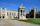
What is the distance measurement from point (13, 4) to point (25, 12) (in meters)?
0.29

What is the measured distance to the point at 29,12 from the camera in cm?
195

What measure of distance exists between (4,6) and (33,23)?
0.67 meters

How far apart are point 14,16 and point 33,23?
0.41m

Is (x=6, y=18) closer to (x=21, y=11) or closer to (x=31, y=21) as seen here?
(x=21, y=11)

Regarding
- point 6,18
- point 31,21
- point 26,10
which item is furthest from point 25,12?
point 6,18

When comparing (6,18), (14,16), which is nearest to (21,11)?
(14,16)

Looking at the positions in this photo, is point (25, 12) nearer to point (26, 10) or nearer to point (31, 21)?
point (26, 10)

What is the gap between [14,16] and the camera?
1888mm

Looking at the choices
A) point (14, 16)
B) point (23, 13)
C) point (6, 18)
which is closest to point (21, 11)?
point (23, 13)

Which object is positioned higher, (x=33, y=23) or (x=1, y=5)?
(x=1, y=5)

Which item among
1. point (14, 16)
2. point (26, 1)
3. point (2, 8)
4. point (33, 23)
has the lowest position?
point (33, 23)

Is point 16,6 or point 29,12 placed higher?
point 16,6

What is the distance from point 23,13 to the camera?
1.96m

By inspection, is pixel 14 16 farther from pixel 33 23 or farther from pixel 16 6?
pixel 33 23
